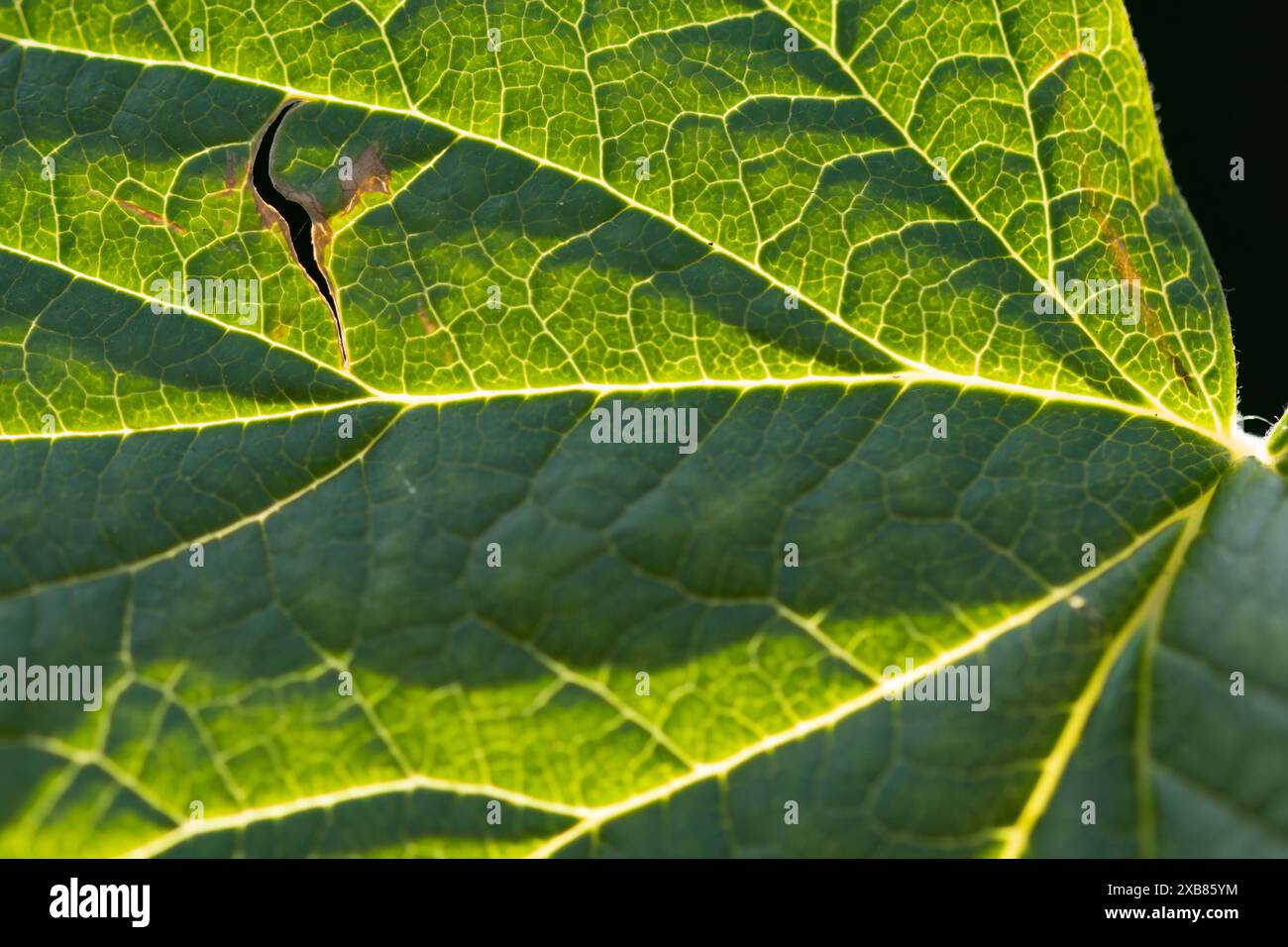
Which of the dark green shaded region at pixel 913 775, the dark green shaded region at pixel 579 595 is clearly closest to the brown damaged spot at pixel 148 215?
the dark green shaded region at pixel 579 595

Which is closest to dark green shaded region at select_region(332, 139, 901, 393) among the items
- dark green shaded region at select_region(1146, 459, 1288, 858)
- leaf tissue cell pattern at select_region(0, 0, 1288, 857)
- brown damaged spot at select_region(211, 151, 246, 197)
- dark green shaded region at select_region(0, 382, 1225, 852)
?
leaf tissue cell pattern at select_region(0, 0, 1288, 857)

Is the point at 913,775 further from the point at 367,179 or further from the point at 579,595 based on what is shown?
the point at 367,179

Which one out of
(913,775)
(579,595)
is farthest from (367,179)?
(913,775)

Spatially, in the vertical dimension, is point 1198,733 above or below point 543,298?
below

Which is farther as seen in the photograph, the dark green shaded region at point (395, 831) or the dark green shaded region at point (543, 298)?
the dark green shaded region at point (543, 298)

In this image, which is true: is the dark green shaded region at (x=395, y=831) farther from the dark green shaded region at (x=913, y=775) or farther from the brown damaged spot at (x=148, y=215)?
the brown damaged spot at (x=148, y=215)

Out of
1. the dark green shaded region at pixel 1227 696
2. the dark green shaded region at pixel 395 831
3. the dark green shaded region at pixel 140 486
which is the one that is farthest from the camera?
the dark green shaded region at pixel 140 486

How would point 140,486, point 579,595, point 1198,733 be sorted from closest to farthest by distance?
point 1198,733, point 579,595, point 140,486

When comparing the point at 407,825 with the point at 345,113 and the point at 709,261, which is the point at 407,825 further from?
the point at 345,113
